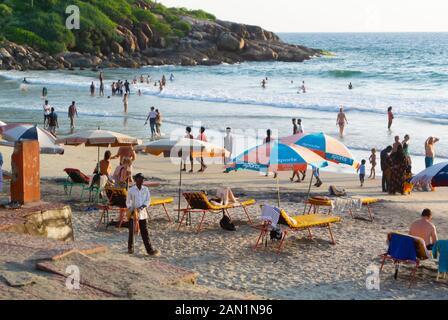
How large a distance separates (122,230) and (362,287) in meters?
4.37

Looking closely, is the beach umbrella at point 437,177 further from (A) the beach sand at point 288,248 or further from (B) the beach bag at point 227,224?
(B) the beach bag at point 227,224

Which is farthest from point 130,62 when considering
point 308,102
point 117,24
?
point 308,102

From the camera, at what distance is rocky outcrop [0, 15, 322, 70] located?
231 ft

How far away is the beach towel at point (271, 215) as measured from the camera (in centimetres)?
1045

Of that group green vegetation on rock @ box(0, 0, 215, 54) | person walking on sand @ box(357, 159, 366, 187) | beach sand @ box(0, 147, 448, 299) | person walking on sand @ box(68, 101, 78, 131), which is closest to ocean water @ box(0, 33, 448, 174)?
person walking on sand @ box(68, 101, 78, 131)

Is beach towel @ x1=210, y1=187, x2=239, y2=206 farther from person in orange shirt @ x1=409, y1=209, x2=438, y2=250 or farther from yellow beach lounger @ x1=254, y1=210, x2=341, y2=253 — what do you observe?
person in orange shirt @ x1=409, y1=209, x2=438, y2=250

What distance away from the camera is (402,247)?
9.19 meters

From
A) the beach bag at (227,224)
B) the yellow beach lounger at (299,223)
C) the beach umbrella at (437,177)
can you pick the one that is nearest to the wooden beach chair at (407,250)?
the yellow beach lounger at (299,223)

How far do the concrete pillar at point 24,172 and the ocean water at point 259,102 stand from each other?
11.7m

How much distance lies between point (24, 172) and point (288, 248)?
411 cm

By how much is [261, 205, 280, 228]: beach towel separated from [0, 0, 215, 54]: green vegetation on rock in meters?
67.3

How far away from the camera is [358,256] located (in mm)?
10344

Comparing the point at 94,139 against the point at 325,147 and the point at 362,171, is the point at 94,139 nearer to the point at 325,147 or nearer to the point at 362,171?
the point at 325,147

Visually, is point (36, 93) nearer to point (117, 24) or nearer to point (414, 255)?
point (414, 255)
